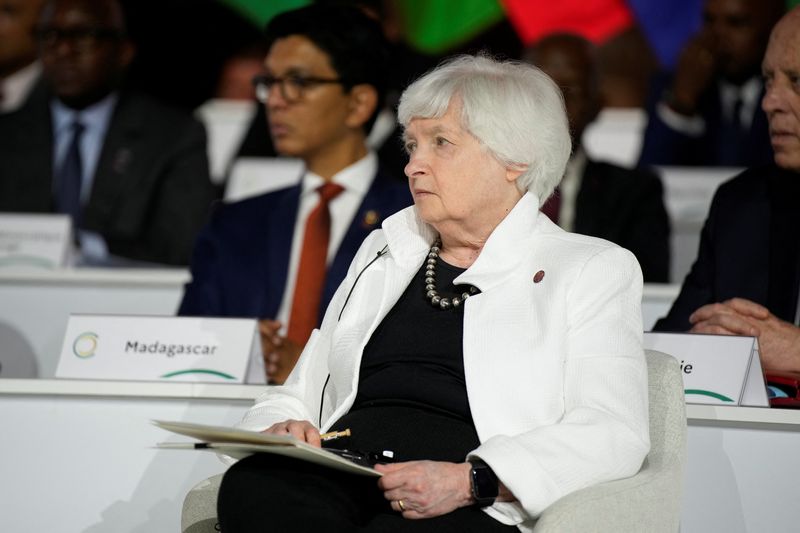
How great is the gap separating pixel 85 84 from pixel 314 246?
2127 millimetres

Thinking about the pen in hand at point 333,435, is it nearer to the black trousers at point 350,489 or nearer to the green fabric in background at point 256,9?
the black trousers at point 350,489

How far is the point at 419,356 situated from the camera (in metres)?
2.43

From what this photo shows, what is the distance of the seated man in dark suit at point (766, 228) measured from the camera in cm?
323

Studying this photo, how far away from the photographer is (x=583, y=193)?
187 inches

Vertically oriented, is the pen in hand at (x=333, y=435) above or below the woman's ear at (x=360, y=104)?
below

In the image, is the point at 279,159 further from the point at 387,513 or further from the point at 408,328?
the point at 387,513

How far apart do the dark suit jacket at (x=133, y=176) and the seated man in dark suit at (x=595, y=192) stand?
1.65m

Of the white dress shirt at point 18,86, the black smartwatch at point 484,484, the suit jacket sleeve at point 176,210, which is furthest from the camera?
the white dress shirt at point 18,86

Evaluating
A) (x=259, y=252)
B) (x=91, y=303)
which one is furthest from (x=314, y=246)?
(x=91, y=303)

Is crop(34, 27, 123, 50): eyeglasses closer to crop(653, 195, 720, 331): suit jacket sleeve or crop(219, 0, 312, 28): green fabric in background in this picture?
crop(219, 0, 312, 28): green fabric in background

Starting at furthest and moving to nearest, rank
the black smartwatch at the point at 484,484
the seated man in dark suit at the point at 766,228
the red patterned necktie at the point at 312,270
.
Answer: the red patterned necktie at the point at 312,270 < the seated man in dark suit at the point at 766,228 < the black smartwatch at the point at 484,484

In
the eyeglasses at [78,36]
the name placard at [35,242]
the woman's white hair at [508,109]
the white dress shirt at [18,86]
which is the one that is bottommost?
the name placard at [35,242]

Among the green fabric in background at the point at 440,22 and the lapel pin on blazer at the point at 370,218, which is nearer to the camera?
the lapel pin on blazer at the point at 370,218

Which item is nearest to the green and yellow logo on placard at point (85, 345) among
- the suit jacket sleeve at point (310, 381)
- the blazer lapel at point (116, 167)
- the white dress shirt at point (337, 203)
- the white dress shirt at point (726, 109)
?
the suit jacket sleeve at point (310, 381)
